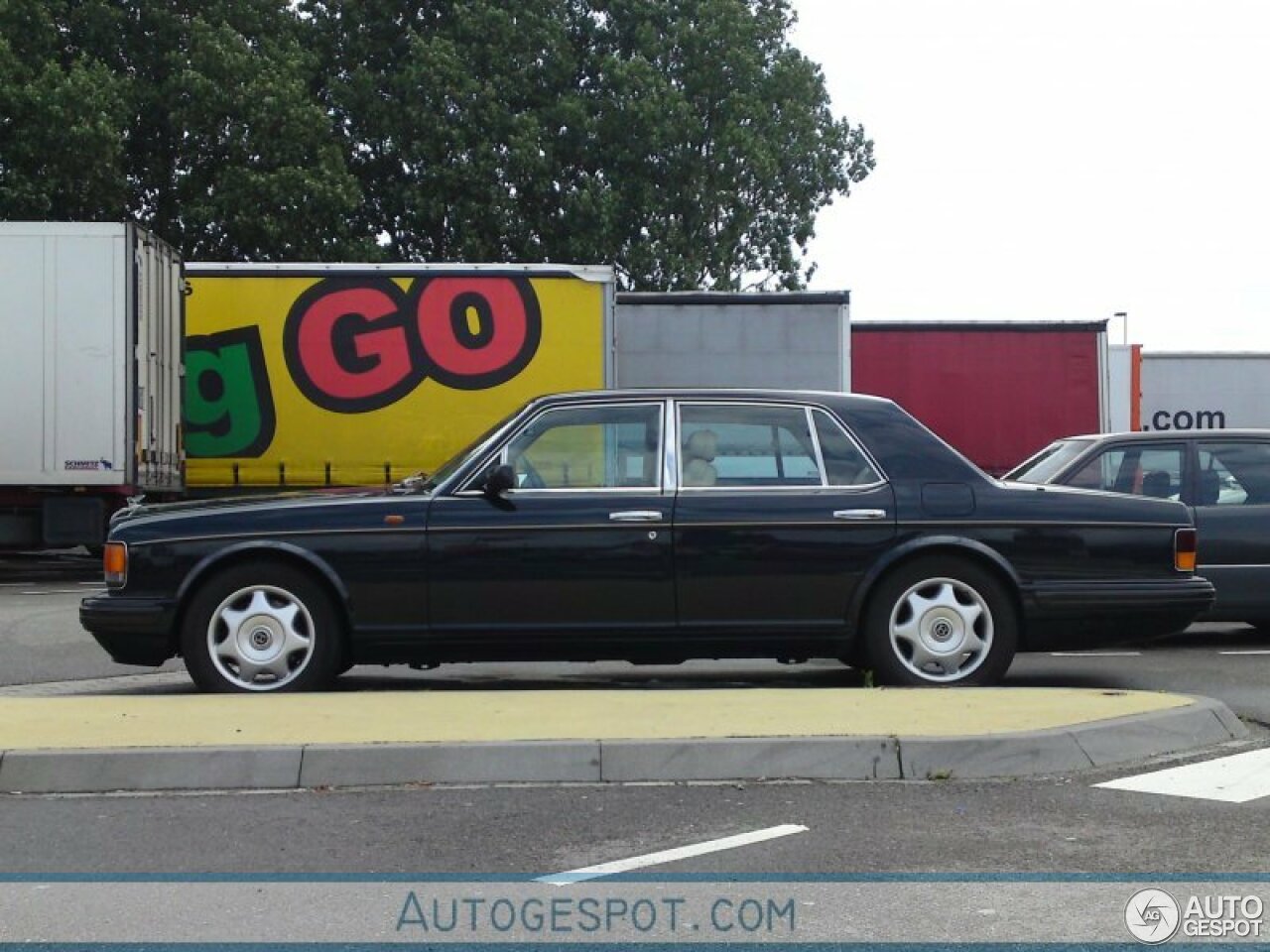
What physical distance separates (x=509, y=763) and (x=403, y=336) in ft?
44.7

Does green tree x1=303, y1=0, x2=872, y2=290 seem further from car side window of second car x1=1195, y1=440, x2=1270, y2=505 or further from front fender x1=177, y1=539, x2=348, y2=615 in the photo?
front fender x1=177, y1=539, x2=348, y2=615

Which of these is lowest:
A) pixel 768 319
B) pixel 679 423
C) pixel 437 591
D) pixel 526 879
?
pixel 526 879

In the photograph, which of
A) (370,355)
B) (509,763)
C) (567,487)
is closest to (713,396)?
(567,487)

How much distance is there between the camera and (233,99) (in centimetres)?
3141

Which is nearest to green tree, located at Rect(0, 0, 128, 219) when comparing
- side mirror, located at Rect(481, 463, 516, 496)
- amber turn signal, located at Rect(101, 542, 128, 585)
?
amber turn signal, located at Rect(101, 542, 128, 585)

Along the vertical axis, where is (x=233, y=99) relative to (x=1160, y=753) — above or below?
above

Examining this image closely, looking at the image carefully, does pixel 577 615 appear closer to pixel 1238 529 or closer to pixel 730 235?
pixel 1238 529

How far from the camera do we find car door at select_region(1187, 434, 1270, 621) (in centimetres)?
1059

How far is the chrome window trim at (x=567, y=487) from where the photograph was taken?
8453mm

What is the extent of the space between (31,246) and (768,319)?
27.5 feet

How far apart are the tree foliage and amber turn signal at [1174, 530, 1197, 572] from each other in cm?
2456

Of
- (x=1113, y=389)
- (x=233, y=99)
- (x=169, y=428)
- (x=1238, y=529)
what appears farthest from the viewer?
(x=233, y=99)

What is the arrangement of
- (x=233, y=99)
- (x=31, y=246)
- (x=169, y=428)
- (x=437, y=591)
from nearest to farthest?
1. (x=437, y=591)
2. (x=31, y=246)
3. (x=169, y=428)
4. (x=233, y=99)

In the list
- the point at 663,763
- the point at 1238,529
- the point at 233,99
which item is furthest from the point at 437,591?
the point at 233,99
